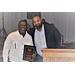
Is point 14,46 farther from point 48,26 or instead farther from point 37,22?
point 48,26

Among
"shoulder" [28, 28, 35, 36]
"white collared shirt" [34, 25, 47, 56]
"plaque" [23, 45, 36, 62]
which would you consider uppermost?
"shoulder" [28, 28, 35, 36]

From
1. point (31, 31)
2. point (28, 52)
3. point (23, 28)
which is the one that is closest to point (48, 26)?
point (31, 31)

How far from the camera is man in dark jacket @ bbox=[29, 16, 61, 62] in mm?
2148

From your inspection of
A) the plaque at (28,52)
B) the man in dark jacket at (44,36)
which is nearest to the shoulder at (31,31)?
the man in dark jacket at (44,36)

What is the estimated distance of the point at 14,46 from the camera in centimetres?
208

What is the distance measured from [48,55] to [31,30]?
0.67m

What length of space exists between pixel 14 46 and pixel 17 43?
3.2 inches

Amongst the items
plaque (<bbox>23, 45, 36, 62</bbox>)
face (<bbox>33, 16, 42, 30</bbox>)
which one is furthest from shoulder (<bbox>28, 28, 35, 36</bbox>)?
plaque (<bbox>23, 45, 36, 62</bbox>)

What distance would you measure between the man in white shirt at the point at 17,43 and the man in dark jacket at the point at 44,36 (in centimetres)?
16

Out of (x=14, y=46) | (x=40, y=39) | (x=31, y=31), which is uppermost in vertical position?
(x=31, y=31)

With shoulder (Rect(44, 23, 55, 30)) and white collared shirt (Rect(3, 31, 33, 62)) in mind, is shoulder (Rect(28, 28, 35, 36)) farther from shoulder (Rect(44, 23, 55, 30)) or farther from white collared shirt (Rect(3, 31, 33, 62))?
shoulder (Rect(44, 23, 55, 30))
